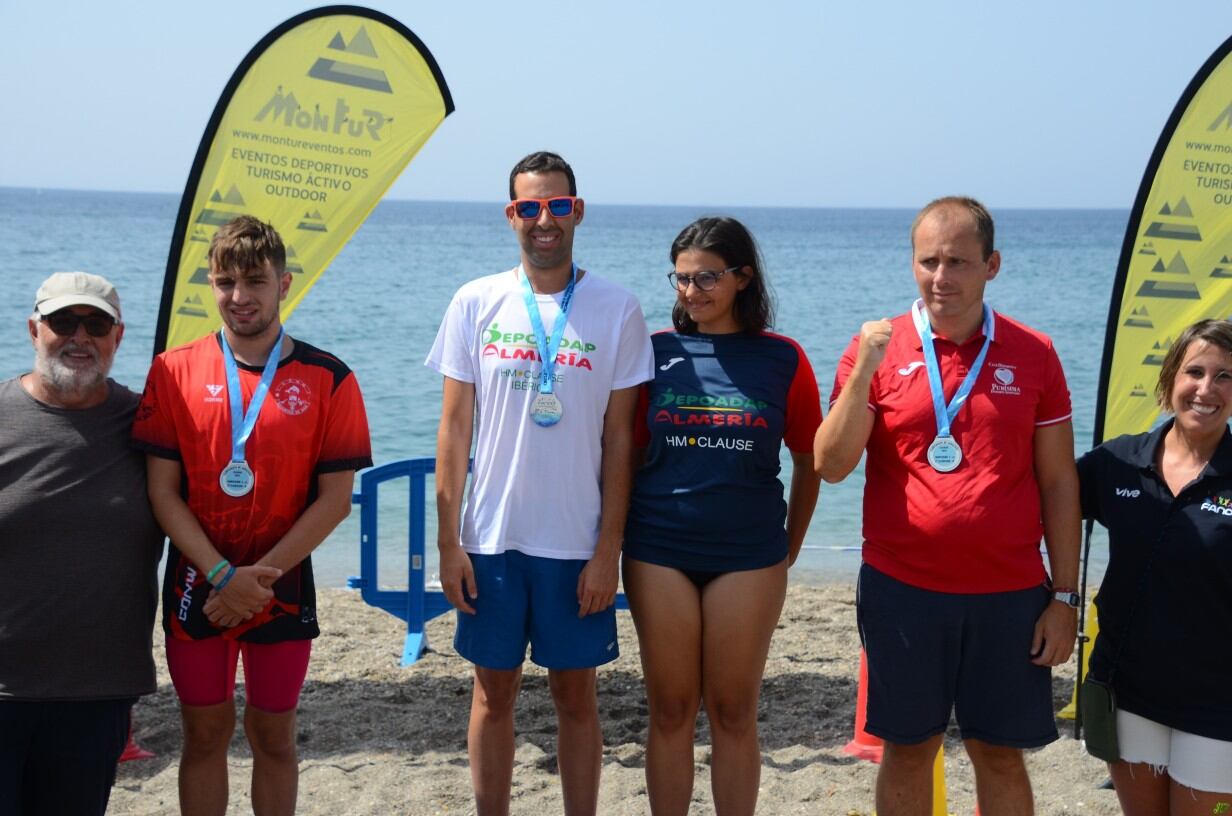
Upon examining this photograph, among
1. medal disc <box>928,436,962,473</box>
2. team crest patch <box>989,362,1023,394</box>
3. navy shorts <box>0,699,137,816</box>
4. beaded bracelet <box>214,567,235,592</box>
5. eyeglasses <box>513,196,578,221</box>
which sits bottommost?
navy shorts <box>0,699,137,816</box>

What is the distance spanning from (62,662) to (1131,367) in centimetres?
397

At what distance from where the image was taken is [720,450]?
3.40 m

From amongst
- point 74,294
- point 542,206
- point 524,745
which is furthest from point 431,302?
point 74,294

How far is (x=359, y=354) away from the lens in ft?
68.7

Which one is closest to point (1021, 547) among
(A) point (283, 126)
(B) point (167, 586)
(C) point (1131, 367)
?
(C) point (1131, 367)

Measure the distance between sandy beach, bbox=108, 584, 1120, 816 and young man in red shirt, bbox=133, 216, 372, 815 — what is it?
962 mm

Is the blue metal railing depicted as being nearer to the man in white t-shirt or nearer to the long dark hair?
the man in white t-shirt

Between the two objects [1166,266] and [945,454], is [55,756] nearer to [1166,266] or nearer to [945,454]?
[945,454]

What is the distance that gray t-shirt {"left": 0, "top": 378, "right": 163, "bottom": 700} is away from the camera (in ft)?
9.62

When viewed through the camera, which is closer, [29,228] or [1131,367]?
[1131,367]

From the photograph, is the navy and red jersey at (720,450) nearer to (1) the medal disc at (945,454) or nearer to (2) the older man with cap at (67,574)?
(1) the medal disc at (945,454)

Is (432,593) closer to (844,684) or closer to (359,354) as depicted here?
(844,684)

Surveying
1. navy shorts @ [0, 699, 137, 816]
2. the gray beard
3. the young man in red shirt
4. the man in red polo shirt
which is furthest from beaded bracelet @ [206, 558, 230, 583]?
the man in red polo shirt

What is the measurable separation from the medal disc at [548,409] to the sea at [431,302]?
0.65ft
